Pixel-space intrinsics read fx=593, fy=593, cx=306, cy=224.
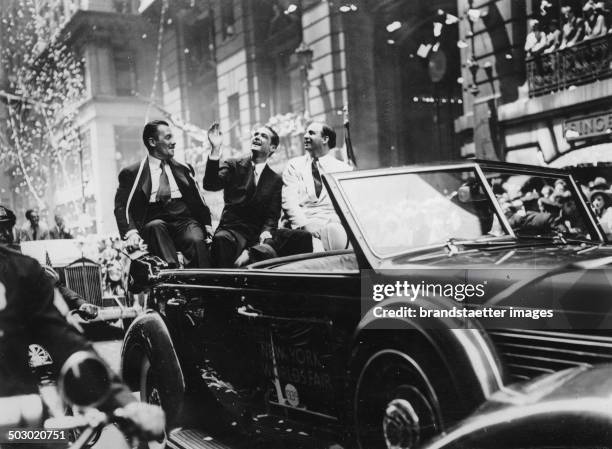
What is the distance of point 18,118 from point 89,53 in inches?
24.9

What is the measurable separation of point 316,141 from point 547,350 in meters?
1.62

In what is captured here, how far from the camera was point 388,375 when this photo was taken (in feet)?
5.57

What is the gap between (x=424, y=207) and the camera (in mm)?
2020

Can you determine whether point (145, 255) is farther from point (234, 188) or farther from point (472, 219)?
point (472, 219)

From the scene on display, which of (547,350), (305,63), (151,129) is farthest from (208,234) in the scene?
→ (547,350)

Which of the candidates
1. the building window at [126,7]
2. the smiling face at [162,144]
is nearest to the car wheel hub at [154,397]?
the smiling face at [162,144]

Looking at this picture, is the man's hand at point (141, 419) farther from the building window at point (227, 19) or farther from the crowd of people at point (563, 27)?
the crowd of people at point (563, 27)

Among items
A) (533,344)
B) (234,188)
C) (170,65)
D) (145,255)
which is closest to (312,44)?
(234,188)

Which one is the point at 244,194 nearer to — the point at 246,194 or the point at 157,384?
the point at 246,194

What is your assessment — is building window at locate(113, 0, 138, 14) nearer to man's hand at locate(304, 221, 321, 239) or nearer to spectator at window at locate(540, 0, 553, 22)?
man's hand at locate(304, 221, 321, 239)

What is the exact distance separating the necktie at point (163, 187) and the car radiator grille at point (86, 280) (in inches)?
35.1

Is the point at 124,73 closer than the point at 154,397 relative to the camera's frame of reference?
No

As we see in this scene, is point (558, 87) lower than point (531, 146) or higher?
higher

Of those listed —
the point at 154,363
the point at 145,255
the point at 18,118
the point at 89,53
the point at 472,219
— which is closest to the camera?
the point at 472,219
